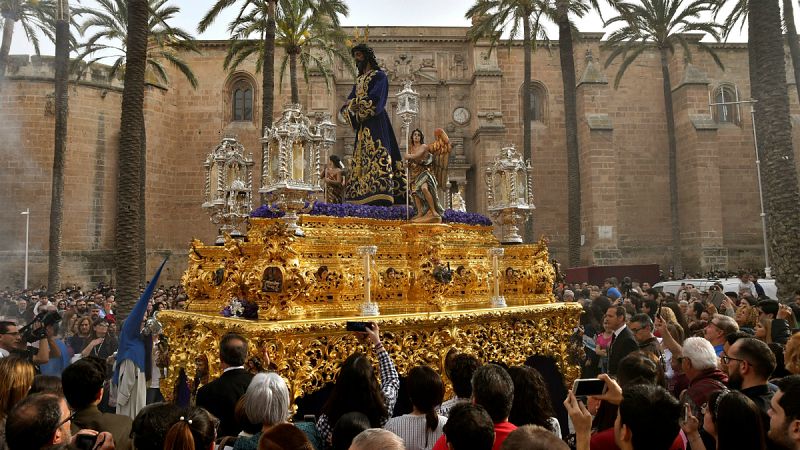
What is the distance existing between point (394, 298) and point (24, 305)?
14536mm

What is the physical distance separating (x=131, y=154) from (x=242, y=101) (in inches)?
778

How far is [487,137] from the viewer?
28594 mm

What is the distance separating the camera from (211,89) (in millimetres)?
30094

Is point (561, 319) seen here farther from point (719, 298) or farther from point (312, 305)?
point (719, 298)

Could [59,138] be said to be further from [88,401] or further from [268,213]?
[88,401]

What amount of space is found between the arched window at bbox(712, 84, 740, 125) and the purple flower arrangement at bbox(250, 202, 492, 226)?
29435mm

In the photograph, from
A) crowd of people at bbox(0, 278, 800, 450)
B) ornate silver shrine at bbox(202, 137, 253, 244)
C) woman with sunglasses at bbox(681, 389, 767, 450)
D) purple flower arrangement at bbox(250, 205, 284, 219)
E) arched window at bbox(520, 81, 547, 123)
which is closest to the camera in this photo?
crowd of people at bbox(0, 278, 800, 450)

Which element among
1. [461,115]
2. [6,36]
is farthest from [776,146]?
[6,36]

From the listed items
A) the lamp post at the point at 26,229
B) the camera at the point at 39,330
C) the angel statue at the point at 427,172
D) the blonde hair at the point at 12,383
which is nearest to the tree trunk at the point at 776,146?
the angel statue at the point at 427,172

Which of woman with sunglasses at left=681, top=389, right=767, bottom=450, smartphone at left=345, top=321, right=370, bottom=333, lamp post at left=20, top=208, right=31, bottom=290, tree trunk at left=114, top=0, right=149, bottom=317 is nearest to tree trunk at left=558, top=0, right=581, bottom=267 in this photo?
tree trunk at left=114, top=0, right=149, bottom=317

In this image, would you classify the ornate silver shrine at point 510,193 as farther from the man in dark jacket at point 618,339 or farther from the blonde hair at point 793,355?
the blonde hair at point 793,355

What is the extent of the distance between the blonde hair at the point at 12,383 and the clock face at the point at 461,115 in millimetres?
27925

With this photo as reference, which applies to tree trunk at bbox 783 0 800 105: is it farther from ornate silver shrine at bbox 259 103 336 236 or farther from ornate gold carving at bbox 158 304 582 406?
ornate silver shrine at bbox 259 103 336 236

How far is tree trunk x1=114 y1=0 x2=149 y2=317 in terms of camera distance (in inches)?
465
